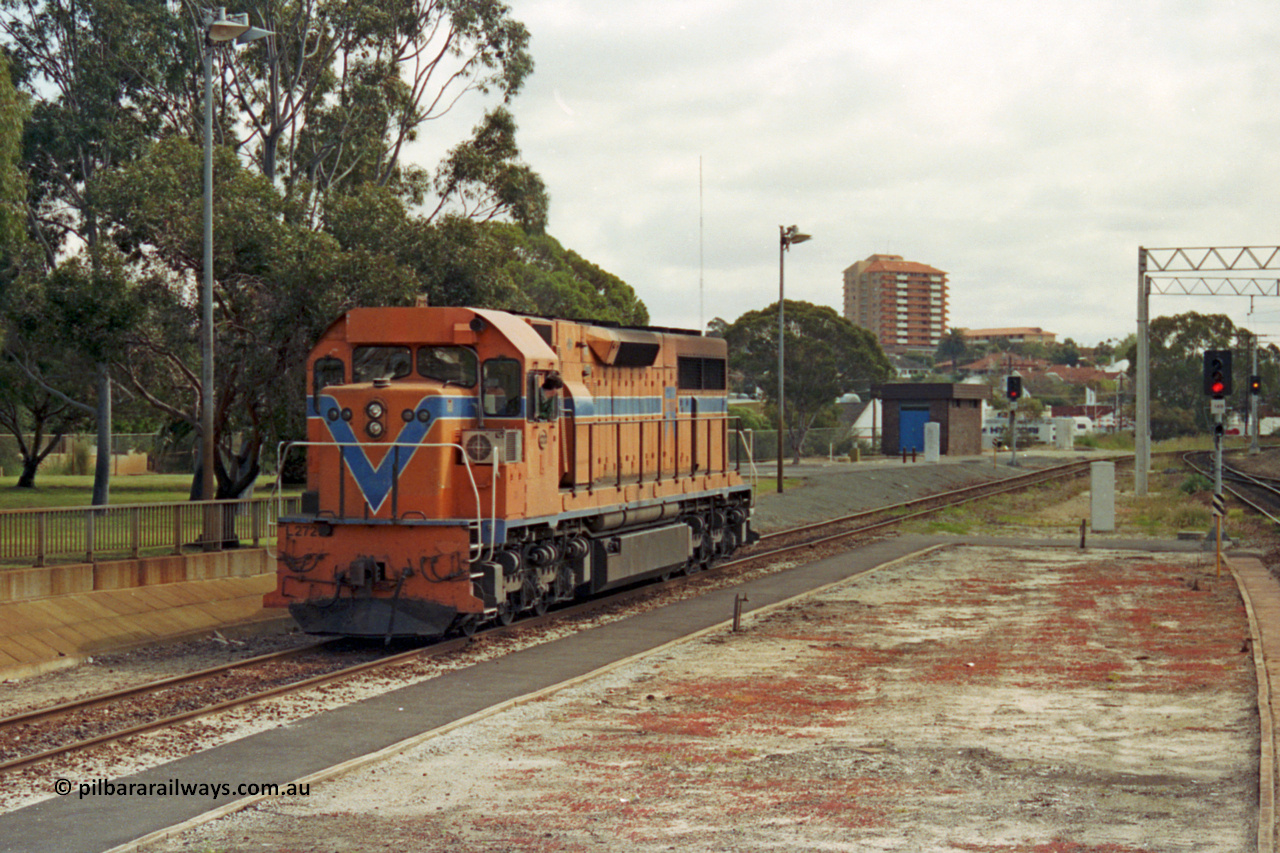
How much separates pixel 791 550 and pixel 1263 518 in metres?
16.9

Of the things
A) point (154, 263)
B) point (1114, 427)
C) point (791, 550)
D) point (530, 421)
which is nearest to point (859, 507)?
point (791, 550)

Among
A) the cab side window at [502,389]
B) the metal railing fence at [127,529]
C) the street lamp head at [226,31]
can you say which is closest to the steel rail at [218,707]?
the cab side window at [502,389]

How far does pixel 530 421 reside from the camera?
16609 millimetres

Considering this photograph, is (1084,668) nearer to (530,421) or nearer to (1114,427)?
(530,421)

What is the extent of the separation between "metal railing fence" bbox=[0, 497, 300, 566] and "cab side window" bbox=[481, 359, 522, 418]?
3393 mm

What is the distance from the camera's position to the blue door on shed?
2896 inches

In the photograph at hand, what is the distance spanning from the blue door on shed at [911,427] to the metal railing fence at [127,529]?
5634cm

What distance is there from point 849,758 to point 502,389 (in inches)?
304

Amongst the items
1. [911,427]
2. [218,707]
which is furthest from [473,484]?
[911,427]

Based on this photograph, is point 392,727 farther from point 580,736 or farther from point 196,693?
point 196,693

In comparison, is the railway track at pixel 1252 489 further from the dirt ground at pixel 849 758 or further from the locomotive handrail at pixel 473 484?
the locomotive handrail at pixel 473 484

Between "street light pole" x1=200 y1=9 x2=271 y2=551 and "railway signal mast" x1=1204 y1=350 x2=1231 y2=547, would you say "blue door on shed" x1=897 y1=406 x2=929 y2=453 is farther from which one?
"street light pole" x1=200 y1=9 x2=271 y2=551

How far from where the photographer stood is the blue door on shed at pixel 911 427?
7356 cm

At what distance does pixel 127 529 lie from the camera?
60.3ft
